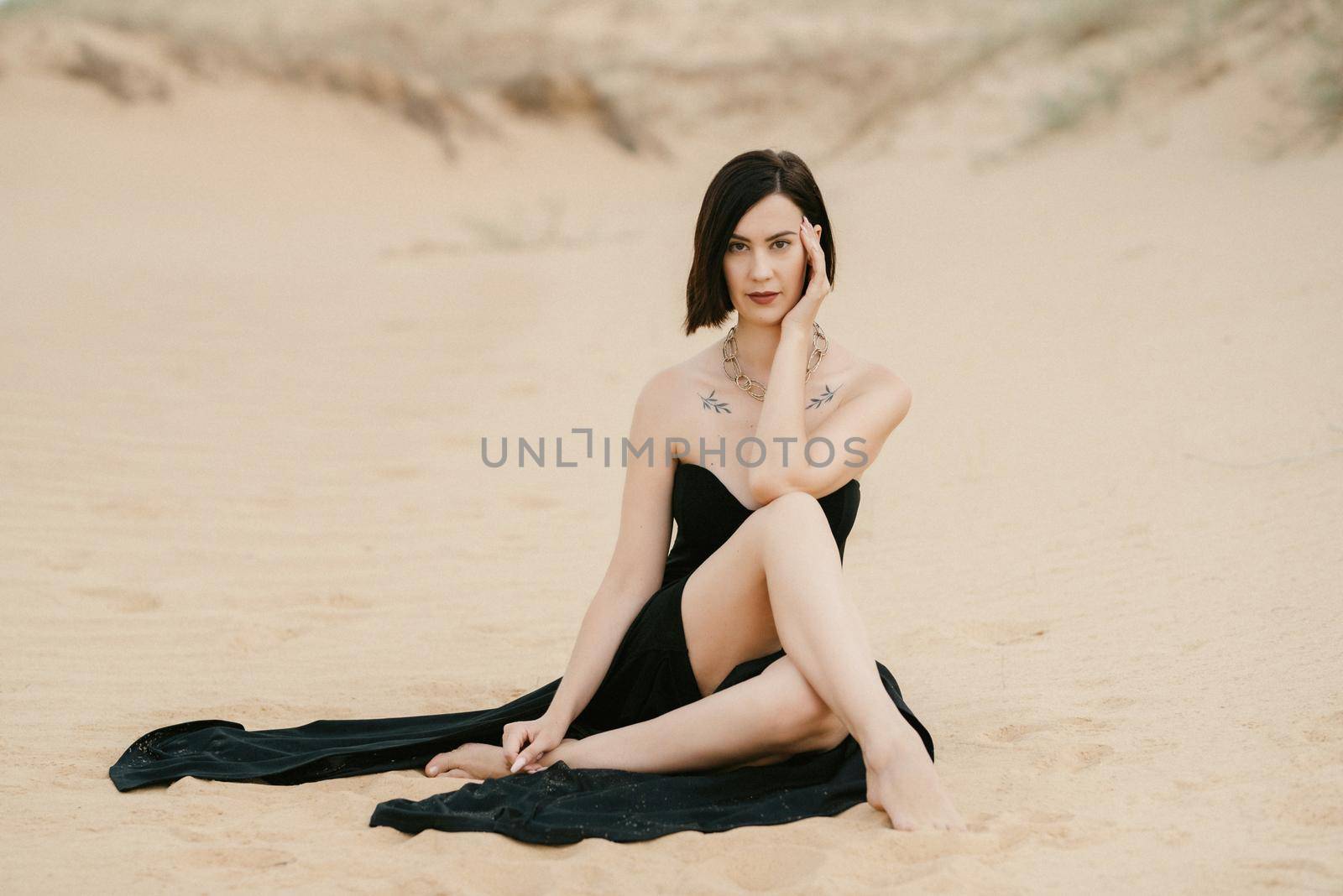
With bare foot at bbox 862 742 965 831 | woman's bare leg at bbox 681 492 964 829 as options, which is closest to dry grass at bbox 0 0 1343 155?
woman's bare leg at bbox 681 492 964 829

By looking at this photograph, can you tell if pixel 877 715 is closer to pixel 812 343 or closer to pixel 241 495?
pixel 812 343

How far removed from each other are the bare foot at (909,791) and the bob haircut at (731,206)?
1329 mm

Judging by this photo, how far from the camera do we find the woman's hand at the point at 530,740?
9.95 feet

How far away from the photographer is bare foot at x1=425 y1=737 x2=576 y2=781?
311cm

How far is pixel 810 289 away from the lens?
332 centimetres

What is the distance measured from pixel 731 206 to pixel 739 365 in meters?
0.45

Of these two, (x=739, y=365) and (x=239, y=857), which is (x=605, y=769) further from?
(x=739, y=365)

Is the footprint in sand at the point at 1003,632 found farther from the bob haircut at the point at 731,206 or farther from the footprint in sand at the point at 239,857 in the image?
the footprint in sand at the point at 239,857

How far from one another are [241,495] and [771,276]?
389 cm

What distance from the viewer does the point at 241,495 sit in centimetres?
634

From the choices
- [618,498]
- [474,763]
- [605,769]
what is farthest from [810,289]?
[618,498]

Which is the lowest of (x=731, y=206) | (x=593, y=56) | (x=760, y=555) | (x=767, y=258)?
(x=760, y=555)

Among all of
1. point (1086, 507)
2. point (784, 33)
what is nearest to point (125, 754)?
point (1086, 507)

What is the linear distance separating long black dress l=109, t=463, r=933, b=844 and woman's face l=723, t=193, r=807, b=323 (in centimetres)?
47
